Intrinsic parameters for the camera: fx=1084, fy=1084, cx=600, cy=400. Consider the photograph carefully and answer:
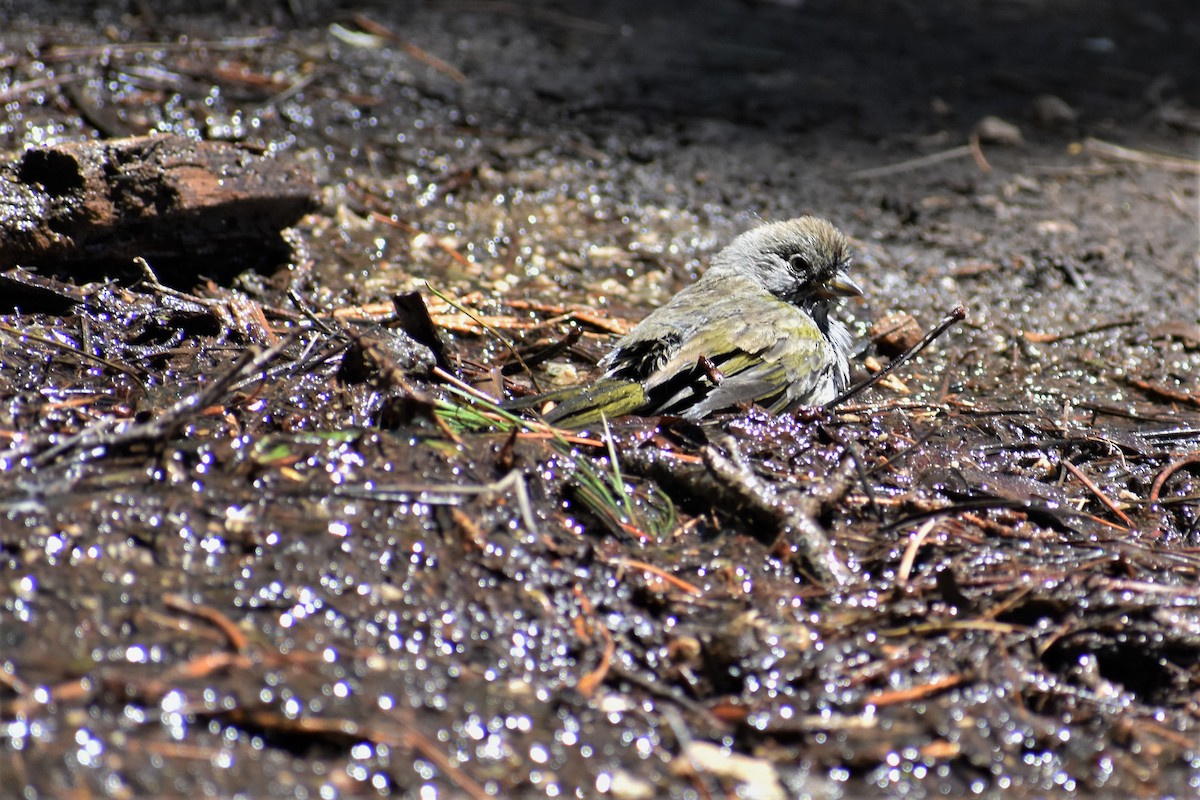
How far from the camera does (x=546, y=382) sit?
170 inches

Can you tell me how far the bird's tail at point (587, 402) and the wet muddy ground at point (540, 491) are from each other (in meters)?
0.14

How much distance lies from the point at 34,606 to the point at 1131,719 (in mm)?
Answer: 2589

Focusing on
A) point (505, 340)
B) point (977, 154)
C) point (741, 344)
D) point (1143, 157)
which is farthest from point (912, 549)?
point (1143, 157)

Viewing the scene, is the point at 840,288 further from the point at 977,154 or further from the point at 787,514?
the point at 977,154

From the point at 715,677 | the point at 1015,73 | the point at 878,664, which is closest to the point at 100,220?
the point at 715,677

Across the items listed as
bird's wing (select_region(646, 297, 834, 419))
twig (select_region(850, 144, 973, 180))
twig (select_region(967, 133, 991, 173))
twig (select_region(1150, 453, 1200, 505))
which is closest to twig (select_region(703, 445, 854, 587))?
bird's wing (select_region(646, 297, 834, 419))

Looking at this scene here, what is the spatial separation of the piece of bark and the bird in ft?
5.26

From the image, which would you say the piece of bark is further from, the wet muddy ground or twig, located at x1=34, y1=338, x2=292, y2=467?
twig, located at x1=34, y1=338, x2=292, y2=467

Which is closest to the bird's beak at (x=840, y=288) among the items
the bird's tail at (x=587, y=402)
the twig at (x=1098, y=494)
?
the twig at (x=1098, y=494)

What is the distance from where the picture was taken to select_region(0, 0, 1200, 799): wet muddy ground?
237 centimetres

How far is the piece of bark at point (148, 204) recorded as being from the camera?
3.96 meters

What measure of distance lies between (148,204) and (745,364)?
237 centimetres

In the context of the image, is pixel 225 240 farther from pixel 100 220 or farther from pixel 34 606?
pixel 34 606

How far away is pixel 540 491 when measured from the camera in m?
3.11
